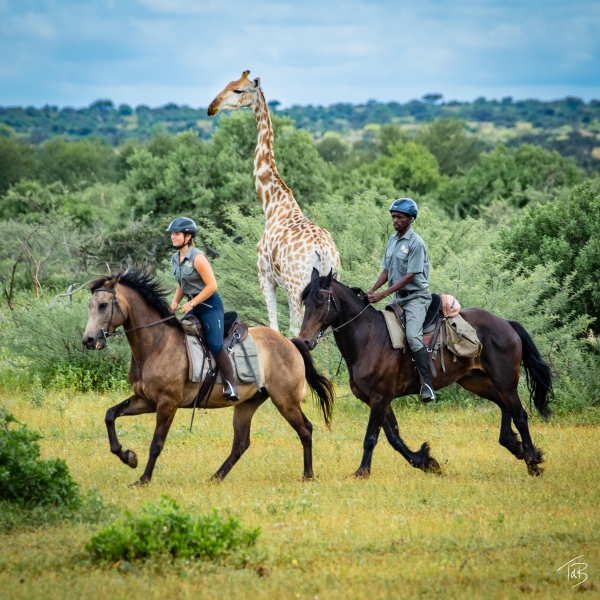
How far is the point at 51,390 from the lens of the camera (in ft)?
46.5

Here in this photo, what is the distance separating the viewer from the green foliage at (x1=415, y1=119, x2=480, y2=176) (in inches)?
2034

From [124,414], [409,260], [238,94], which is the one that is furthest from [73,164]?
[409,260]

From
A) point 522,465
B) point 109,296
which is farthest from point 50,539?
point 522,465

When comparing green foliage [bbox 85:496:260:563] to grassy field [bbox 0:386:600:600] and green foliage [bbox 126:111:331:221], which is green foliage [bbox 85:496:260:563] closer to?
grassy field [bbox 0:386:600:600]

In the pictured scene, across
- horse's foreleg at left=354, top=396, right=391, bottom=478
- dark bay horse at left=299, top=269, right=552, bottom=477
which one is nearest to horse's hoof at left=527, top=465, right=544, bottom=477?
dark bay horse at left=299, top=269, right=552, bottom=477

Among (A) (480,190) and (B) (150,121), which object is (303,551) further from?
(B) (150,121)

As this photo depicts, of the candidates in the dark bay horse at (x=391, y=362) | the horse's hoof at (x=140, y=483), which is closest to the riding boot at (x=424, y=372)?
the dark bay horse at (x=391, y=362)

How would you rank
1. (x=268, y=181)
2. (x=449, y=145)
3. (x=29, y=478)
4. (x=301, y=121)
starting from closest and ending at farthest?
(x=29, y=478) → (x=268, y=181) → (x=449, y=145) → (x=301, y=121)

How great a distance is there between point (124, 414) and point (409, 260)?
3.15 m

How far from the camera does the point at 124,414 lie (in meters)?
8.96

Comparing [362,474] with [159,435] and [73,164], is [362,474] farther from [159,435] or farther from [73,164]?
[73,164]

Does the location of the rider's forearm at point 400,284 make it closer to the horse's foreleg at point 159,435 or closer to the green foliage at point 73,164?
the horse's foreleg at point 159,435

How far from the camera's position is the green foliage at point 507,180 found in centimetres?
3456

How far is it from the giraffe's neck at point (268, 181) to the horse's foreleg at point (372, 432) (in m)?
5.87
